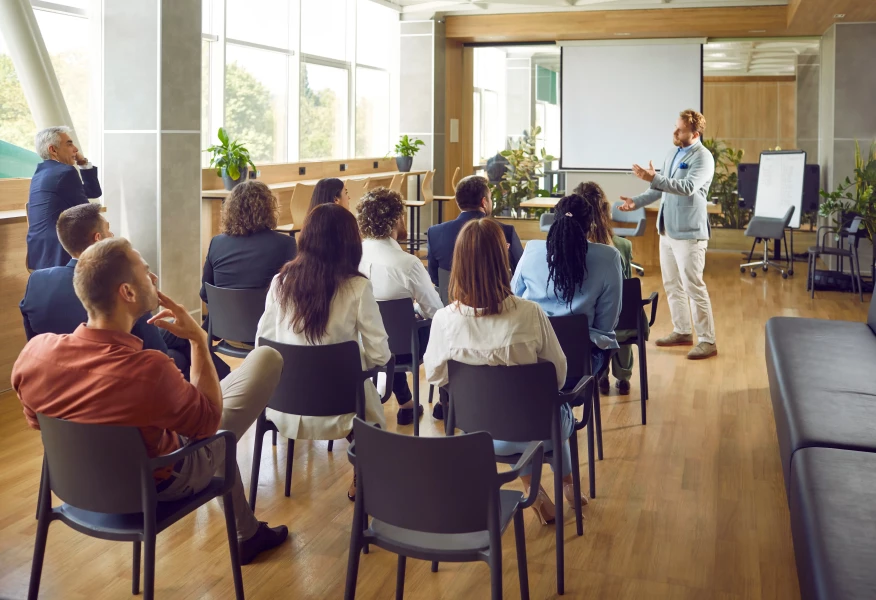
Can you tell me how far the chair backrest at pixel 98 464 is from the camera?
2.12 meters

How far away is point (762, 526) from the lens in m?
3.23

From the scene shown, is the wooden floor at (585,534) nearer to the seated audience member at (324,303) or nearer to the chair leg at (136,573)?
the chair leg at (136,573)

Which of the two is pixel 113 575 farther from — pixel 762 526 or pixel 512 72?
pixel 512 72

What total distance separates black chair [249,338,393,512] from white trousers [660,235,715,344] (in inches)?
129

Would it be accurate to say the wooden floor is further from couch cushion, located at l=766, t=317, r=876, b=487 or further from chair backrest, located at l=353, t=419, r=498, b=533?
chair backrest, located at l=353, t=419, r=498, b=533

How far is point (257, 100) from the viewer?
360 inches

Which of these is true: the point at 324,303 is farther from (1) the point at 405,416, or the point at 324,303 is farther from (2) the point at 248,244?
(1) the point at 405,416

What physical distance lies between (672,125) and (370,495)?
32.0 ft

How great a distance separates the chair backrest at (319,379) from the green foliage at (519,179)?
9051 mm

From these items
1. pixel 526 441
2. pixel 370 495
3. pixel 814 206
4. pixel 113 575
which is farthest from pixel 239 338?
pixel 814 206

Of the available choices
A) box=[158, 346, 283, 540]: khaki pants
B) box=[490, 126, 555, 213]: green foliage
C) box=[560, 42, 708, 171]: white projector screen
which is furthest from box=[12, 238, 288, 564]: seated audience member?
box=[490, 126, 555, 213]: green foliage

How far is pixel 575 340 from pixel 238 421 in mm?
1414

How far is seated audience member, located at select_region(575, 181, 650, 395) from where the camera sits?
4176mm

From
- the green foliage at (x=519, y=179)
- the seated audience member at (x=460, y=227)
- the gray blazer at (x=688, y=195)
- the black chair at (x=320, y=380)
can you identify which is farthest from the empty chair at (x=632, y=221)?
the black chair at (x=320, y=380)
